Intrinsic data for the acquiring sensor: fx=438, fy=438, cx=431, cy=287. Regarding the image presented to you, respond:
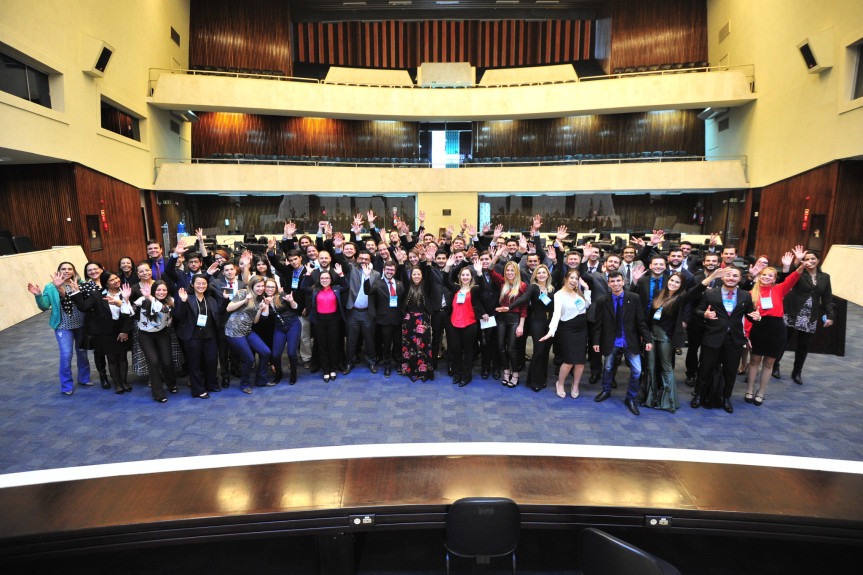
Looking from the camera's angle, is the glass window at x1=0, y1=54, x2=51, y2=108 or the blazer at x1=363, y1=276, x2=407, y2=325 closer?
the blazer at x1=363, y1=276, x2=407, y2=325

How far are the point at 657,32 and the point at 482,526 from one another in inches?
883

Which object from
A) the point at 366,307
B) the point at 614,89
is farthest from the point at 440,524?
the point at 614,89

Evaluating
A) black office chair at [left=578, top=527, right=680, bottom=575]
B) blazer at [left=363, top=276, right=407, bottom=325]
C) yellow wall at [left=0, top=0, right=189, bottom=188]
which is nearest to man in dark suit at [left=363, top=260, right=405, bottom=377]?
blazer at [left=363, top=276, right=407, bottom=325]

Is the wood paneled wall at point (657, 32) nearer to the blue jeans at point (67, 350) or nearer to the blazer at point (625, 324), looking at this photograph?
the blazer at point (625, 324)

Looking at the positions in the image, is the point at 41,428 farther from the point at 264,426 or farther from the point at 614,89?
the point at 614,89

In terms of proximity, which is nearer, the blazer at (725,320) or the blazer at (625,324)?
the blazer at (725,320)

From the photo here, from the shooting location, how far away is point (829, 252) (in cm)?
1141

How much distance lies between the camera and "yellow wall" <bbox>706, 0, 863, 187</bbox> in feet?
35.9

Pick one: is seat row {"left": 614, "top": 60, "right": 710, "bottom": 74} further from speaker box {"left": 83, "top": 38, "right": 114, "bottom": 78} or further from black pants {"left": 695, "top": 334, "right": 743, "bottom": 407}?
speaker box {"left": 83, "top": 38, "right": 114, "bottom": 78}

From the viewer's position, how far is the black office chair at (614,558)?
5.74ft

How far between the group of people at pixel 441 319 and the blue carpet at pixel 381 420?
20 centimetres

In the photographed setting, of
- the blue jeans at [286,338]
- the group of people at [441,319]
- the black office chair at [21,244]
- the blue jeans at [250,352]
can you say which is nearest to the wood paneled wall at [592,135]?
the group of people at [441,319]

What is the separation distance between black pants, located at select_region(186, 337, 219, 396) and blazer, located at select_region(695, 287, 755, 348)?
17.7ft

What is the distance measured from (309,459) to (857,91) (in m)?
15.1
